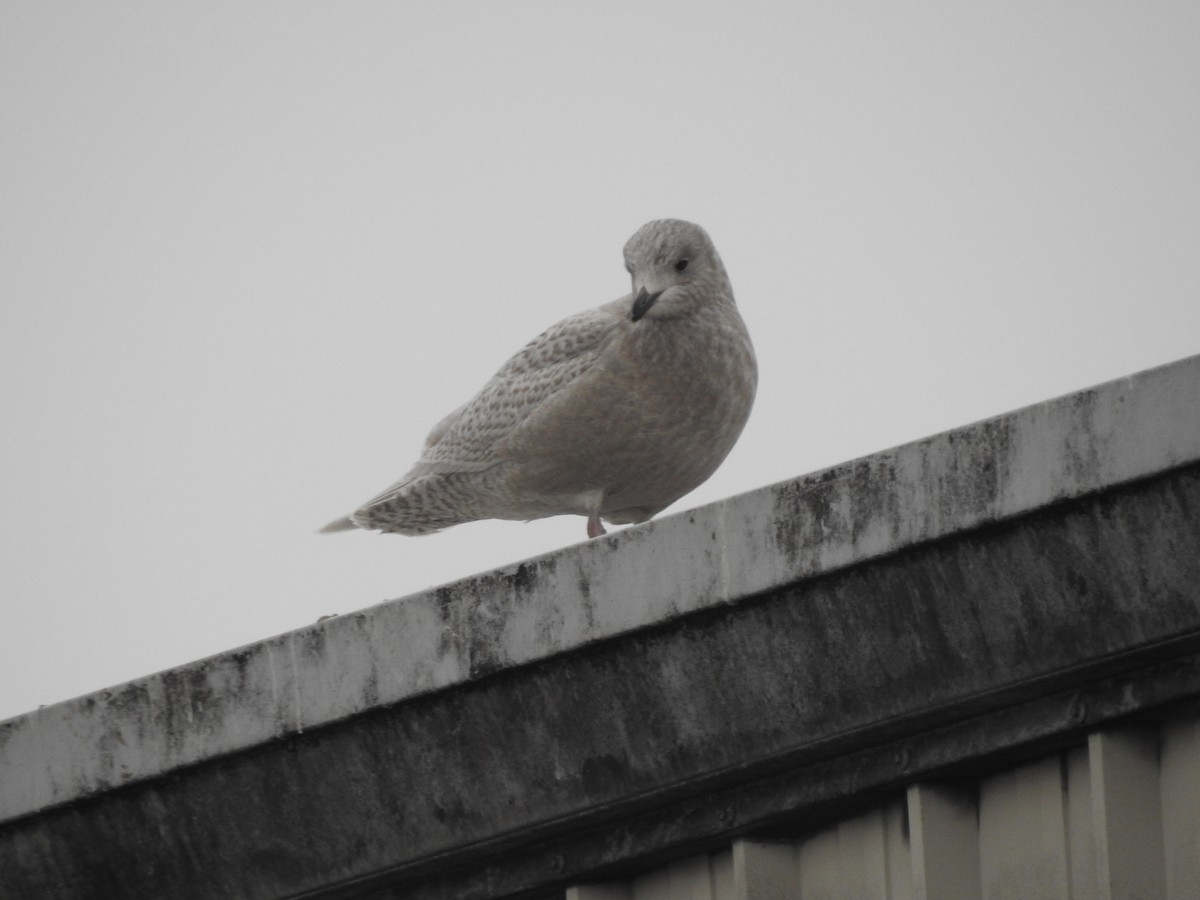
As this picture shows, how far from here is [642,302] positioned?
8602mm

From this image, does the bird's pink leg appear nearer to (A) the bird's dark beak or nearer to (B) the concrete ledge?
(A) the bird's dark beak

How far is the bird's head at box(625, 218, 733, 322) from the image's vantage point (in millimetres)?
8664

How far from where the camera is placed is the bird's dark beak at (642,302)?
8.59 m

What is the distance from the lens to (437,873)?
17.5 feet

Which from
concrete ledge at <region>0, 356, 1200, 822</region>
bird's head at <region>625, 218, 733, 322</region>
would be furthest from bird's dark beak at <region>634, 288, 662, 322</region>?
concrete ledge at <region>0, 356, 1200, 822</region>

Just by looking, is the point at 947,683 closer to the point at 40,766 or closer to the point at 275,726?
the point at 275,726

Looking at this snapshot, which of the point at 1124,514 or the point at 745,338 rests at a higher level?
the point at 745,338

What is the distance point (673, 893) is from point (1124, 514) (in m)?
1.52

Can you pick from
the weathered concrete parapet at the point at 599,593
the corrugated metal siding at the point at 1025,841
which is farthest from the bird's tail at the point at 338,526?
the corrugated metal siding at the point at 1025,841

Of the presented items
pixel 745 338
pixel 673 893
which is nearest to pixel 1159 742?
pixel 673 893

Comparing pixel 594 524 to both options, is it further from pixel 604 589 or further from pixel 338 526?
pixel 604 589

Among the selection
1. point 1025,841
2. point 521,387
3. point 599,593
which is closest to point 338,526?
point 521,387

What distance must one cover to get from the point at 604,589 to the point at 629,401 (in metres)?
3.51

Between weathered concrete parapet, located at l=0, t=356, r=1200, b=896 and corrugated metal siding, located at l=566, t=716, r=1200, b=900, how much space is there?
1.16 feet
